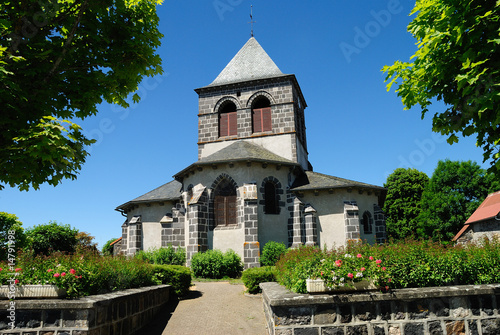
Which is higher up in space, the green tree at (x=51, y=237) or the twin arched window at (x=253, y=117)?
the twin arched window at (x=253, y=117)

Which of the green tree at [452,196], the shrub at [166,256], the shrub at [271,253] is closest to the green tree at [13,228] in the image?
the shrub at [166,256]

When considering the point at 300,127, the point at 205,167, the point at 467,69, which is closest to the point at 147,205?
the point at 205,167

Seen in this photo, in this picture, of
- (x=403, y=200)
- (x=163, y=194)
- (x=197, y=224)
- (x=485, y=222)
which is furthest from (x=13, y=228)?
(x=403, y=200)

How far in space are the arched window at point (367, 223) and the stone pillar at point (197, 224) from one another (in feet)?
28.8

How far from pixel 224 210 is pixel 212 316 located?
10.0 meters

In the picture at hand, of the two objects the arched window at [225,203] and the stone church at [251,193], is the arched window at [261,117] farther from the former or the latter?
the arched window at [225,203]

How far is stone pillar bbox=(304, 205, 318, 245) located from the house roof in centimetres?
283

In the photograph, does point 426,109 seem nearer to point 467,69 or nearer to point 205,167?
point 467,69

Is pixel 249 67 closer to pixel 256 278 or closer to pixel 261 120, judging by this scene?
pixel 261 120

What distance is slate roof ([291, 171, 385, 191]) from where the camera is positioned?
18344 millimetres

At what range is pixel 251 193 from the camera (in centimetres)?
1766

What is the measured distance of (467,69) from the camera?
22.7ft

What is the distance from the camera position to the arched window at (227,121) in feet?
75.8

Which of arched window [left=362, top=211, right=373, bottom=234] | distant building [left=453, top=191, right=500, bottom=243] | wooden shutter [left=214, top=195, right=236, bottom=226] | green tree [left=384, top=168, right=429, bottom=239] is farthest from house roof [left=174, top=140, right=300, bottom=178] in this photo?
green tree [left=384, top=168, right=429, bottom=239]
